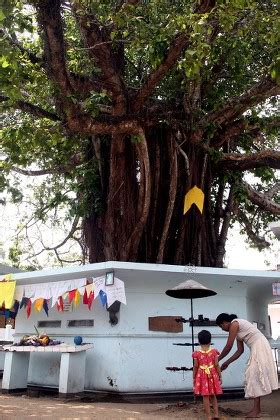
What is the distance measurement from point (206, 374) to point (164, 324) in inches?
103

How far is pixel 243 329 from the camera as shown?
18.4 feet

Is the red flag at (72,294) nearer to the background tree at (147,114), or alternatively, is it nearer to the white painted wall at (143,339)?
the white painted wall at (143,339)

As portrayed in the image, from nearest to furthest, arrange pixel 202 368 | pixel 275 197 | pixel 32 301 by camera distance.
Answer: pixel 202 368 → pixel 32 301 → pixel 275 197

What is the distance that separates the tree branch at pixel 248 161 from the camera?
29.4 feet

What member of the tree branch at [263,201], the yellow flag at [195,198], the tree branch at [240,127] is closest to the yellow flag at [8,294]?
the yellow flag at [195,198]

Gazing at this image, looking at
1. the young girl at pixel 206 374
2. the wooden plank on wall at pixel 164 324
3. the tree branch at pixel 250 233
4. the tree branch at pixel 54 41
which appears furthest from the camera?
the tree branch at pixel 250 233

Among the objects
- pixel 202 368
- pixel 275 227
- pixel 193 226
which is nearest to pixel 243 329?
pixel 202 368

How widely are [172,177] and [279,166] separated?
8.22 feet

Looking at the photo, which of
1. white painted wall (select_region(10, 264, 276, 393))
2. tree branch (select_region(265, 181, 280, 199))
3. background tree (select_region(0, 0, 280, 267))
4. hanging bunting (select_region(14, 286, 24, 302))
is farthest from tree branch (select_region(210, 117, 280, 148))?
hanging bunting (select_region(14, 286, 24, 302))

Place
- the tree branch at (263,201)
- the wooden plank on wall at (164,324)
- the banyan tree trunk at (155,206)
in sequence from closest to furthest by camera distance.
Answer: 1. the wooden plank on wall at (164,324)
2. the banyan tree trunk at (155,206)
3. the tree branch at (263,201)

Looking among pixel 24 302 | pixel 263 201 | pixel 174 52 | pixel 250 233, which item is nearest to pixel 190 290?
pixel 174 52

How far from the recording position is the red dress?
5.24m

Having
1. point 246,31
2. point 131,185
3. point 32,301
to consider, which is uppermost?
point 246,31

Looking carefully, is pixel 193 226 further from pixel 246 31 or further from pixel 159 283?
pixel 246 31
